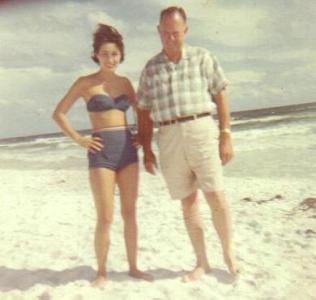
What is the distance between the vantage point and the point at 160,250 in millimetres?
2100

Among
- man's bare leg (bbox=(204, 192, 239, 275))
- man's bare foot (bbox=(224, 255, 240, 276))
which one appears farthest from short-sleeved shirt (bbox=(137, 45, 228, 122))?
man's bare foot (bbox=(224, 255, 240, 276))

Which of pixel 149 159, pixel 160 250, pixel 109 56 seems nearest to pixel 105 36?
pixel 109 56

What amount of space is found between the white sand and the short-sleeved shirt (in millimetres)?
675

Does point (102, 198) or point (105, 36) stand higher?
point (105, 36)

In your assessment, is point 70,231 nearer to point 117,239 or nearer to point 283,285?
point 117,239

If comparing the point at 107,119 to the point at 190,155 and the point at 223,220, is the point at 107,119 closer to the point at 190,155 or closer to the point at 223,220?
the point at 190,155

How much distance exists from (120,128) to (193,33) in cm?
115

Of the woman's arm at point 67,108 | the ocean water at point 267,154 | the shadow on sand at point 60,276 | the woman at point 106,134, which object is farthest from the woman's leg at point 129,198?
the ocean water at point 267,154

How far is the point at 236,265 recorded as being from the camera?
1741mm

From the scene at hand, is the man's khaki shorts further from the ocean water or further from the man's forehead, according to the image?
the ocean water

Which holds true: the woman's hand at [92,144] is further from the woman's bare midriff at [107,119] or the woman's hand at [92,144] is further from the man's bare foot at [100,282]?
the man's bare foot at [100,282]

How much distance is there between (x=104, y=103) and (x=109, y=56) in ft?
0.58

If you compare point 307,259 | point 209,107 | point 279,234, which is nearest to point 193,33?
point 209,107

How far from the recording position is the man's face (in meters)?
1.57
